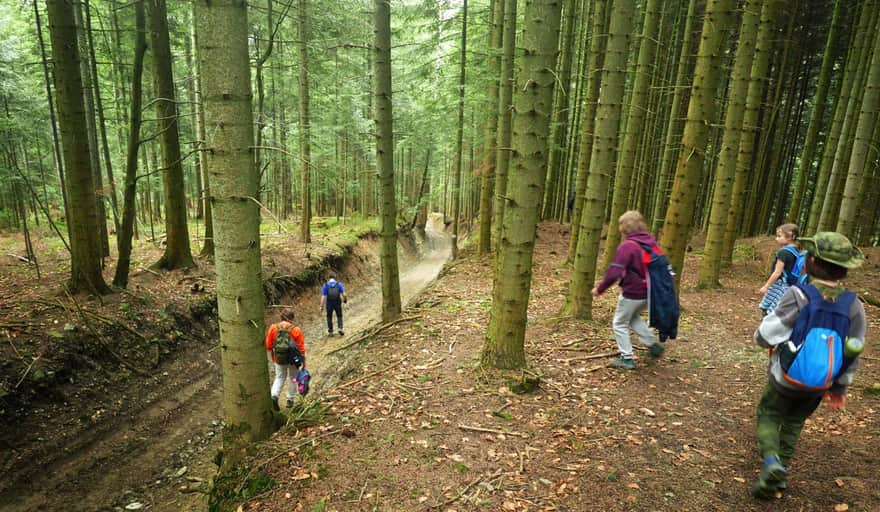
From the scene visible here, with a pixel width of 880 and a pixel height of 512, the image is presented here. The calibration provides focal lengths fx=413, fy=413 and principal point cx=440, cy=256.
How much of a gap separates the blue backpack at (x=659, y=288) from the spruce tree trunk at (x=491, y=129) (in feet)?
27.1

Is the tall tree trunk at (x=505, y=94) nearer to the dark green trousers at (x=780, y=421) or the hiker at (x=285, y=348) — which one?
the hiker at (x=285, y=348)

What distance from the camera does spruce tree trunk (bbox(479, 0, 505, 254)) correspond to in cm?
1309

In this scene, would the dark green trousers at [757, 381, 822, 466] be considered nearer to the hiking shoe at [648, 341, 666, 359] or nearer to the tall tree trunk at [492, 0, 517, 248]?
the hiking shoe at [648, 341, 666, 359]

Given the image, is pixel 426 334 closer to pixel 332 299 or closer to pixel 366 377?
pixel 366 377

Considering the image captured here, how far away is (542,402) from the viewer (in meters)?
4.77

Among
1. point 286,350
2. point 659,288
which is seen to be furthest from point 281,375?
point 659,288

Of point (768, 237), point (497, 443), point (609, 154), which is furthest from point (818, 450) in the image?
point (768, 237)

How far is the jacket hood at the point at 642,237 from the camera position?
5098 millimetres

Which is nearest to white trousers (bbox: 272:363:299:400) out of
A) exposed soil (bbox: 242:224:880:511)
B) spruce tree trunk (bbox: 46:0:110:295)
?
→ exposed soil (bbox: 242:224:880:511)

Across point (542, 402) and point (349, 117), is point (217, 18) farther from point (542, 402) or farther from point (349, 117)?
point (349, 117)

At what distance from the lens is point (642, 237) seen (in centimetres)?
514

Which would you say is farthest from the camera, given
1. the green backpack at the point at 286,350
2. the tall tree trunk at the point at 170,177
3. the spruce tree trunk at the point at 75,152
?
the tall tree trunk at the point at 170,177

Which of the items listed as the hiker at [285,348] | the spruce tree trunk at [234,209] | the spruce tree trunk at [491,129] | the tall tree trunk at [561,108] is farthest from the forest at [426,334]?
the hiker at [285,348]

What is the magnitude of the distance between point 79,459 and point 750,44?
12.6 m
